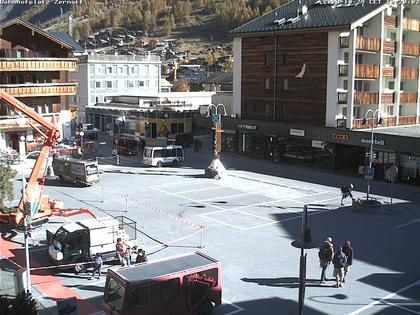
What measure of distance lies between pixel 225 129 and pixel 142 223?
3088 centimetres

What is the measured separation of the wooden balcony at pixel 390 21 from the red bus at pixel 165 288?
1558 inches

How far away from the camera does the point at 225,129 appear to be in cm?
6050

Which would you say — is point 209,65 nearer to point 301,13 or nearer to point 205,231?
point 301,13

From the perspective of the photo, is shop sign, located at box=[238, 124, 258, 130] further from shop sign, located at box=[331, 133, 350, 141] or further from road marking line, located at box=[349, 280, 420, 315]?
road marking line, located at box=[349, 280, 420, 315]

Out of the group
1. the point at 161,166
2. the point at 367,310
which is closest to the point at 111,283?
the point at 367,310

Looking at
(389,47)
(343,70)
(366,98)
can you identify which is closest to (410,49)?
(389,47)

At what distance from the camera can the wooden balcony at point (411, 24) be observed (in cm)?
5446

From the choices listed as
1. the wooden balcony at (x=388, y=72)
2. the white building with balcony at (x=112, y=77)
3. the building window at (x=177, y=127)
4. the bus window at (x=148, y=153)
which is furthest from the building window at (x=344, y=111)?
the white building with balcony at (x=112, y=77)

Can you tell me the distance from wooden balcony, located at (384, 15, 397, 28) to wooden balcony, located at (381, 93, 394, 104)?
633 cm

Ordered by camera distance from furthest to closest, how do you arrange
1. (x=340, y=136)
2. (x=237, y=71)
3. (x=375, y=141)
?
(x=237, y=71) → (x=340, y=136) → (x=375, y=141)

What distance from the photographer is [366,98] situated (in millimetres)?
51594

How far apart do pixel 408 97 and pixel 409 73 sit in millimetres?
2336

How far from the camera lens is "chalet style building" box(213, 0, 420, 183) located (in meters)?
49.4

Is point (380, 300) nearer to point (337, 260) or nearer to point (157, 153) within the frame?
point (337, 260)
